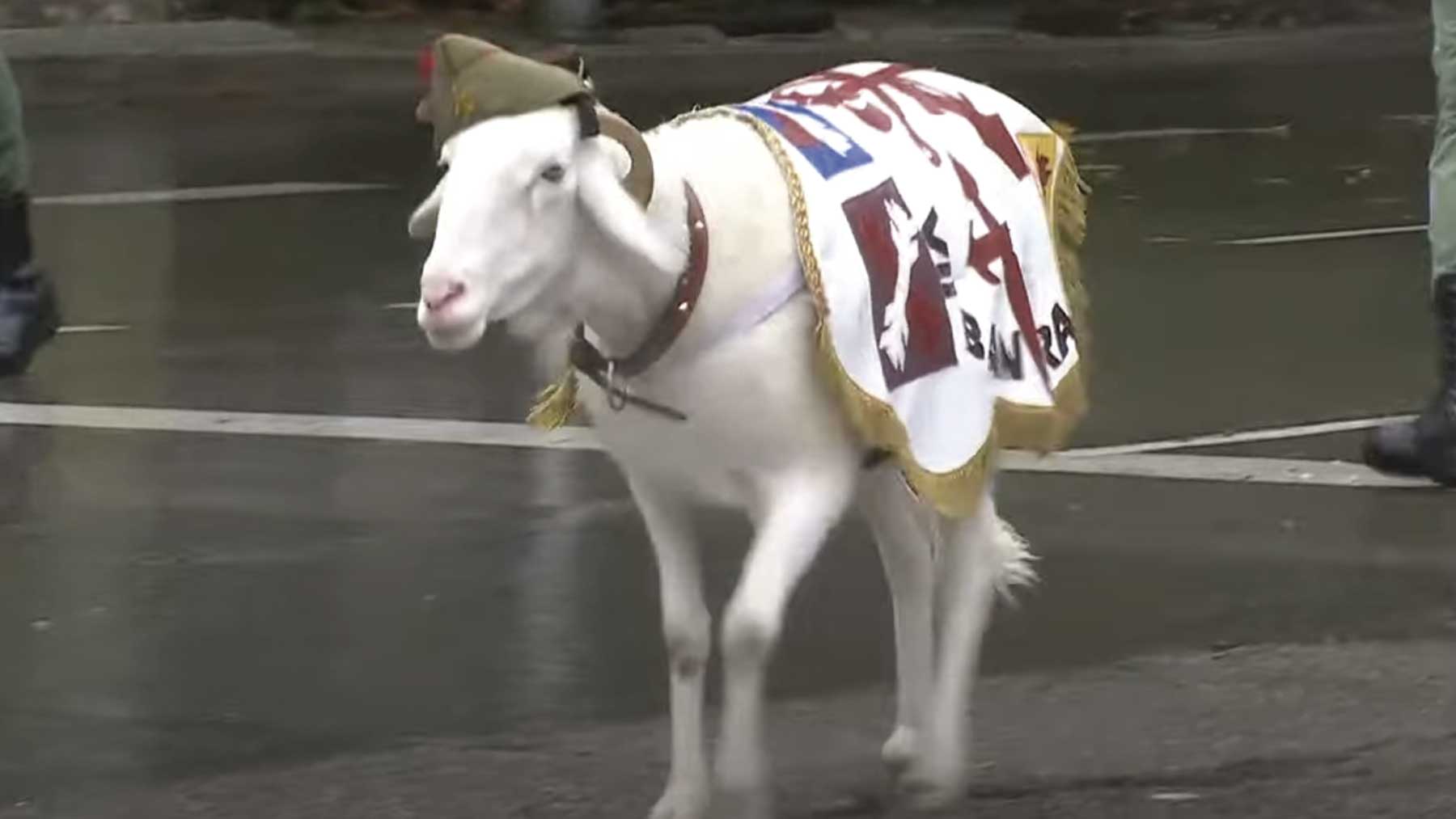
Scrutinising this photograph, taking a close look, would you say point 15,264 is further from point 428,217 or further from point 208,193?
point 428,217

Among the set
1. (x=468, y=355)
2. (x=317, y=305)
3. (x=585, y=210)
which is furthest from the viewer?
(x=317, y=305)

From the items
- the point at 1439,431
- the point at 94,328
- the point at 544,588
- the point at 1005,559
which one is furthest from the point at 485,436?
the point at 1005,559

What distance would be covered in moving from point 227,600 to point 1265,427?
10.0 feet

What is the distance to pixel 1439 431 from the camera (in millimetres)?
7465

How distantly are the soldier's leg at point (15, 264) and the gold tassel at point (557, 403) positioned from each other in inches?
157

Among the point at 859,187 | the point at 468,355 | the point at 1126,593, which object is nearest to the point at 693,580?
the point at 859,187

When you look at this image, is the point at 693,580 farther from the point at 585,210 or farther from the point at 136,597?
the point at 136,597

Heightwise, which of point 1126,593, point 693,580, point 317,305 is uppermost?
point 693,580

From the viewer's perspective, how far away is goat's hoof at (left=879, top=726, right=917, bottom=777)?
5.12 meters

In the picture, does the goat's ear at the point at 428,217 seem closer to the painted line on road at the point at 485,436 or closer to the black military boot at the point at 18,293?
the painted line on road at the point at 485,436

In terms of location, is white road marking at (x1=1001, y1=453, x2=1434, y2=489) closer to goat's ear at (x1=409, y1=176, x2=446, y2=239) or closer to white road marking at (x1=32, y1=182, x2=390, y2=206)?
goat's ear at (x1=409, y1=176, x2=446, y2=239)

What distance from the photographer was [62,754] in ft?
18.1

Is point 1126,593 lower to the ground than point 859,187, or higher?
lower

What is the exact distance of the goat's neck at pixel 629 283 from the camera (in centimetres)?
432
